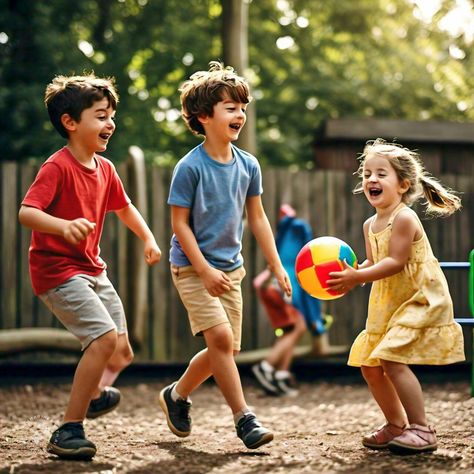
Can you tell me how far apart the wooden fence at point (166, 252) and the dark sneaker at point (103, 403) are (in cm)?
266

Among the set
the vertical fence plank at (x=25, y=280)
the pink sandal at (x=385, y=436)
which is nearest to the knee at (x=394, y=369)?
the pink sandal at (x=385, y=436)

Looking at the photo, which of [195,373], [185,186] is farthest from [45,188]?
[195,373]

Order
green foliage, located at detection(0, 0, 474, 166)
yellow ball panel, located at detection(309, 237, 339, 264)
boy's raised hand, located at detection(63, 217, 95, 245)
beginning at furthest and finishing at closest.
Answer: green foliage, located at detection(0, 0, 474, 166) → yellow ball panel, located at detection(309, 237, 339, 264) → boy's raised hand, located at detection(63, 217, 95, 245)

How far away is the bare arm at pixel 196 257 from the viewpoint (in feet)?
13.8

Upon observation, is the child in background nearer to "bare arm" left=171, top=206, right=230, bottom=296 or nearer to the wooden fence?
the wooden fence

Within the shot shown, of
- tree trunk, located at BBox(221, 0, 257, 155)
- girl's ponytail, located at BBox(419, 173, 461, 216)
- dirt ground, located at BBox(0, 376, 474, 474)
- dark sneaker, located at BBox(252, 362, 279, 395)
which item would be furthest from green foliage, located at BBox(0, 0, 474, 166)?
girl's ponytail, located at BBox(419, 173, 461, 216)

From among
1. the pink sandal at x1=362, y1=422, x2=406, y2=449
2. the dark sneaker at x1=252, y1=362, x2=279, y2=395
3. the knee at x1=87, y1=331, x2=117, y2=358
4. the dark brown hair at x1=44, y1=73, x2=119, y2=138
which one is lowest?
the dark sneaker at x1=252, y1=362, x2=279, y2=395

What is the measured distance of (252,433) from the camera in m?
4.13

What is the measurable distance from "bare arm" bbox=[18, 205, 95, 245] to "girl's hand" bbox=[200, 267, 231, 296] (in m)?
0.62

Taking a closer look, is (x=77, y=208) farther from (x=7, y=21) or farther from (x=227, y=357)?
(x=7, y=21)

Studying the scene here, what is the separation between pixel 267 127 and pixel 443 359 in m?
14.5

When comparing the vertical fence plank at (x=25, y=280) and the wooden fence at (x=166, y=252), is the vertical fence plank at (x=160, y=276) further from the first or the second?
the vertical fence plank at (x=25, y=280)

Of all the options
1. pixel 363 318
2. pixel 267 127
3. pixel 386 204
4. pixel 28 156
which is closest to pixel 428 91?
pixel 267 127

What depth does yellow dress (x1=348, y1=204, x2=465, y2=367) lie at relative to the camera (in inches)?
161
